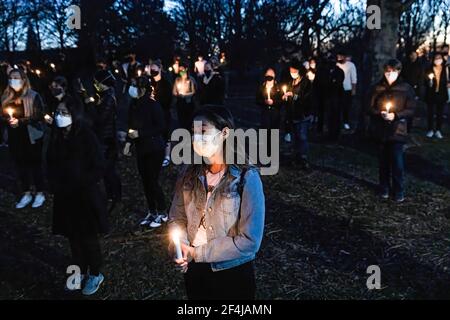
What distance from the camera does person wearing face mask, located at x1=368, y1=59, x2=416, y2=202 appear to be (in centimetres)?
694

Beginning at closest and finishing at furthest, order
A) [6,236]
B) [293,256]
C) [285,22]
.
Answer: [293,256] < [6,236] < [285,22]

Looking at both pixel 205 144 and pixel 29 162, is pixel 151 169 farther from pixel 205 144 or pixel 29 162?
pixel 205 144

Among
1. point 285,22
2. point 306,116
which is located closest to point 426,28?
point 285,22

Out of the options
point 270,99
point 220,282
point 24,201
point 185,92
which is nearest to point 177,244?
point 220,282

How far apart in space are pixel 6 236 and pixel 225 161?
480cm

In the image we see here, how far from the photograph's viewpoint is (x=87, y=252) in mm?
4926

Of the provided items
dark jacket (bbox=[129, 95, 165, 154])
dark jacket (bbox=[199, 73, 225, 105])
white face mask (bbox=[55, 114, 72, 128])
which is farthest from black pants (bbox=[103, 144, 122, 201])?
dark jacket (bbox=[199, 73, 225, 105])

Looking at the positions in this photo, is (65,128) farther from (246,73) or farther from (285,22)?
(246,73)

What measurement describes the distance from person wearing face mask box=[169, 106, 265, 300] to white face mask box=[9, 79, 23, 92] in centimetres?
492

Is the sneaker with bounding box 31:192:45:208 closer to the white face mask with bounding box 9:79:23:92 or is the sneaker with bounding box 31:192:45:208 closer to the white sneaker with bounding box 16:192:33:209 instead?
the white sneaker with bounding box 16:192:33:209

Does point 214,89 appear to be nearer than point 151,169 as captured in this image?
No

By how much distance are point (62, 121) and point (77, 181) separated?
642 mm

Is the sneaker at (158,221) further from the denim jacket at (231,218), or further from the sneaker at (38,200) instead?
the denim jacket at (231,218)

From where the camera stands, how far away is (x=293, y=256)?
18.4ft
